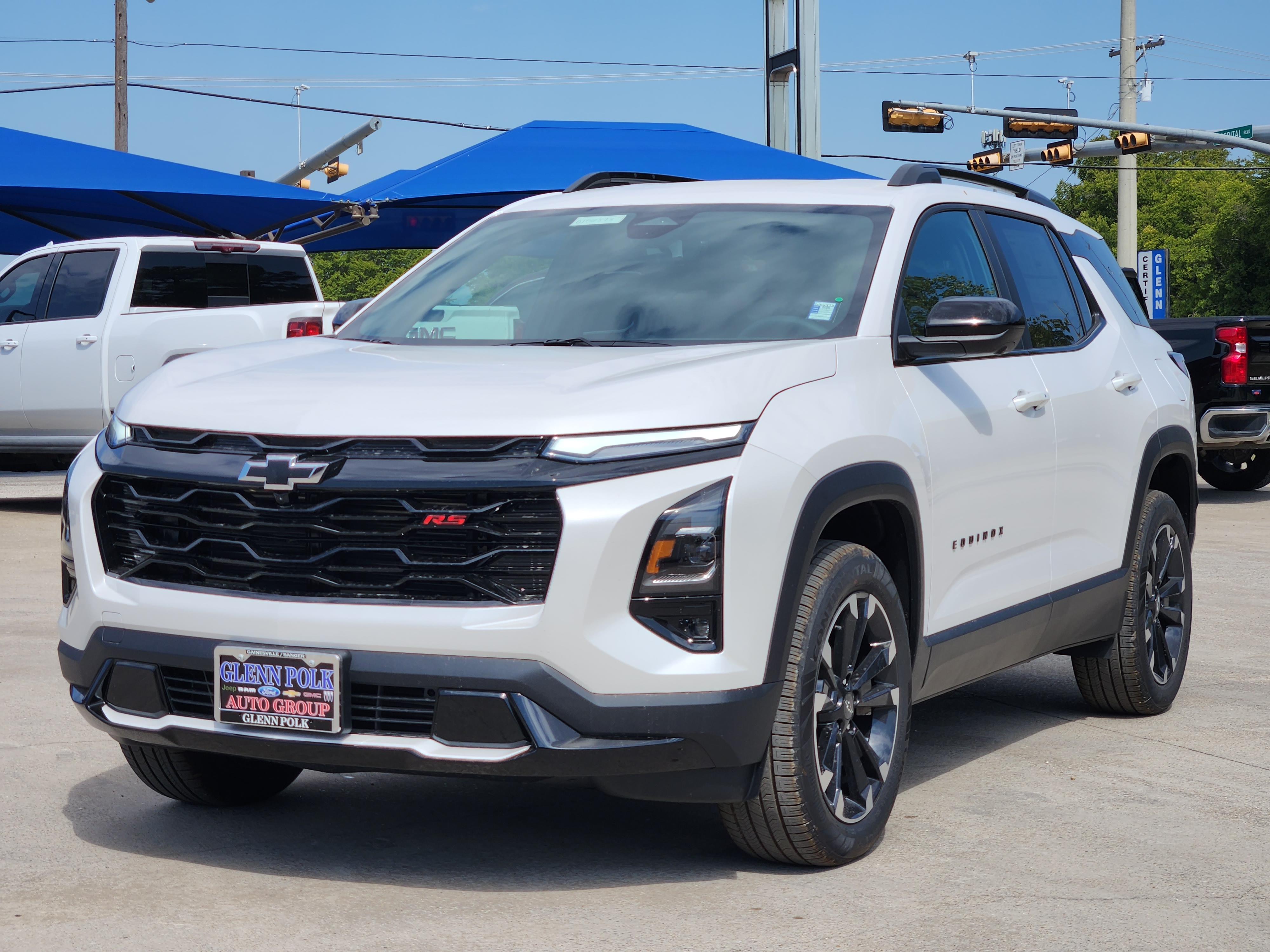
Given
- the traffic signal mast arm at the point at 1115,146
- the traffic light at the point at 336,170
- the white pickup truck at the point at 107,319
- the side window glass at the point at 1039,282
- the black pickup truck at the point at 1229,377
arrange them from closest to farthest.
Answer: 1. the side window glass at the point at 1039,282
2. the white pickup truck at the point at 107,319
3. the black pickup truck at the point at 1229,377
4. the traffic signal mast arm at the point at 1115,146
5. the traffic light at the point at 336,170

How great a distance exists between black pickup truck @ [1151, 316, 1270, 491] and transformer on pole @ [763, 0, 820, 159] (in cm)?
605

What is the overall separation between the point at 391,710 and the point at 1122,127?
32500 mm

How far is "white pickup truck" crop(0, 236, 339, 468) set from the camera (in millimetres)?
13211

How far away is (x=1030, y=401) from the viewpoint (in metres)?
5.12

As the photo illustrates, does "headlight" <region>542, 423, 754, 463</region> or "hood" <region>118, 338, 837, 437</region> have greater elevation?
"hood" <region>118, 338, 837, 437</region>

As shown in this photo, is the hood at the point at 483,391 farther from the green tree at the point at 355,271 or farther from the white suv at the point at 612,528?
the green tree at the point at 355,271

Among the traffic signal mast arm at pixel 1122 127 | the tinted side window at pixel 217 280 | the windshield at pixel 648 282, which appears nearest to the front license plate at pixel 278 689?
the windshield at pixel 648 282

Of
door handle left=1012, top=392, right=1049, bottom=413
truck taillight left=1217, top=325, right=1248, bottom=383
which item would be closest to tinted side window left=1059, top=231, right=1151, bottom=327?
door handle left=1012, top=392, right=1049, bottom=413

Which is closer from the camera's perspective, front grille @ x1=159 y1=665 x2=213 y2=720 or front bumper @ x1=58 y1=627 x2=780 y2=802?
front bumper @ x1=58 y1=627 x2=780 y2=802

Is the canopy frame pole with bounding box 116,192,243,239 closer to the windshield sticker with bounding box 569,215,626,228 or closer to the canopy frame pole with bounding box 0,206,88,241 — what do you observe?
the canopy frame pole with bounding box 0,206,88,241

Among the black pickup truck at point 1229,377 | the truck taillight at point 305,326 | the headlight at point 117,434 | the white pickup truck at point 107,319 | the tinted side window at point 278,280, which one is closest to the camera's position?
the headlight at point 117,434

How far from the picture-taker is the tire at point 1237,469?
15922 millimetres

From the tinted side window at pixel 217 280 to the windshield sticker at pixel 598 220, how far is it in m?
8.83

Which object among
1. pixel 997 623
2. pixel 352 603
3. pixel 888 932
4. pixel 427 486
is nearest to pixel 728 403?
pixel 427 486
